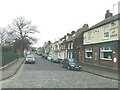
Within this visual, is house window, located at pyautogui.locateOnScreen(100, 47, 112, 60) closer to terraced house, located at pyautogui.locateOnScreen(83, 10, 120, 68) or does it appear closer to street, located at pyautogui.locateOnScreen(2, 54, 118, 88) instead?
terraced house, located at pyautogui.locateOnScreen(83, 10, 120, 68)

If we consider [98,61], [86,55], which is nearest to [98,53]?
[98,61]

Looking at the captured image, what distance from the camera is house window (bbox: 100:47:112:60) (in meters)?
29.6

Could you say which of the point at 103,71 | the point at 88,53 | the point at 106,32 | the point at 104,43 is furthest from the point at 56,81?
the point at 88,53

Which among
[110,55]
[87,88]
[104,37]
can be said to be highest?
[104,37]

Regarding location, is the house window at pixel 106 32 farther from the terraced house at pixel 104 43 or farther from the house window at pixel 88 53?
the house window at pixel 88 53

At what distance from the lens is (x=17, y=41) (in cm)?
8875

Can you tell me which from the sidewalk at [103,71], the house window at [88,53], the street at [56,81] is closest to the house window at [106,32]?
the sidewalk at [103,71]

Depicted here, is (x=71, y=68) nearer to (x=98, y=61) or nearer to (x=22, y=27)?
(x=98, y=61)

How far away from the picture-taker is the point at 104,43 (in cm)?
3158

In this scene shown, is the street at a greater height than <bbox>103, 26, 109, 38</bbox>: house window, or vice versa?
<bbox>103, 26, 109, 38</bbox>: house window

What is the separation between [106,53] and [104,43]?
1.46m

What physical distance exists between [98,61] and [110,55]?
446 cm

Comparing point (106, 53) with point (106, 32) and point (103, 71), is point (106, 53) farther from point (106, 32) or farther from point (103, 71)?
point (106, 32)

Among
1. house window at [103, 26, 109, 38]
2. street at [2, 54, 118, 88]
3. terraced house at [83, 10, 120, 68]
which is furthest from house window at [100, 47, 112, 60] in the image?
street at [2, 54, 118, 88]
